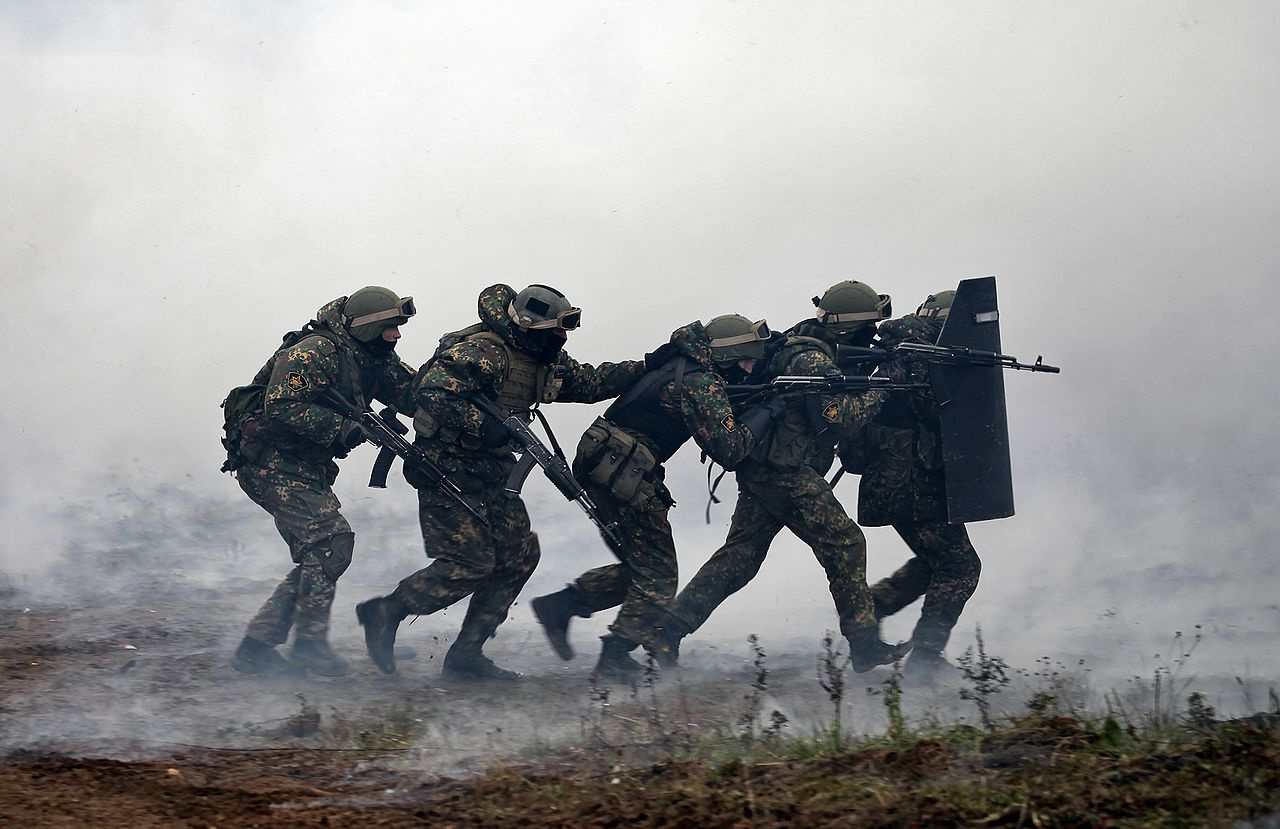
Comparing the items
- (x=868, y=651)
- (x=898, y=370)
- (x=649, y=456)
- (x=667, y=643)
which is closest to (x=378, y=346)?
(x=649, y=456)

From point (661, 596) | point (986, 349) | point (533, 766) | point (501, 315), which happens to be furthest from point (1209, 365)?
point (533, 766)

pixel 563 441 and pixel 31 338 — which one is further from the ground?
pixel 31 338

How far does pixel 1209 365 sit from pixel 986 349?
5.44 meters

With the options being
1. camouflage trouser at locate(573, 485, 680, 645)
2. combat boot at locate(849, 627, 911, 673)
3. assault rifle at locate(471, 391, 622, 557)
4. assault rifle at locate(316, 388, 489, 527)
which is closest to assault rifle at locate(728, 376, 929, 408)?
camouflage trouser at locate(573, 485, 680, 645)

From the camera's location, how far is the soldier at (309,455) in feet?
20.8

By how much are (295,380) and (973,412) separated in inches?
138

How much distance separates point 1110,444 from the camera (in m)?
10.6

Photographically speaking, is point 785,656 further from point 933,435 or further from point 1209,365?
point 1209,365

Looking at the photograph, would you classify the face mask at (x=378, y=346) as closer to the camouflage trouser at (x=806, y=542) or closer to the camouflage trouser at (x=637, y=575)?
the camouflage trouser at (x=637, y=575)

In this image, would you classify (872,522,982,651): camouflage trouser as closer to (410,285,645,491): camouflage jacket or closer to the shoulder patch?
(410,285,645,491): camouflage jacket

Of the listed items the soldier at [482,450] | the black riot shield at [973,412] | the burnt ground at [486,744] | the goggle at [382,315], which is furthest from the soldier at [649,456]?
the goggle at [382,315]

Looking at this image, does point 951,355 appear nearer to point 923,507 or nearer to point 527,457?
point 923,507

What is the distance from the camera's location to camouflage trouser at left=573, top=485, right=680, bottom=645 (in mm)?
6387

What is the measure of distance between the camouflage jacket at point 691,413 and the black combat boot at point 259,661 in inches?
80.2
